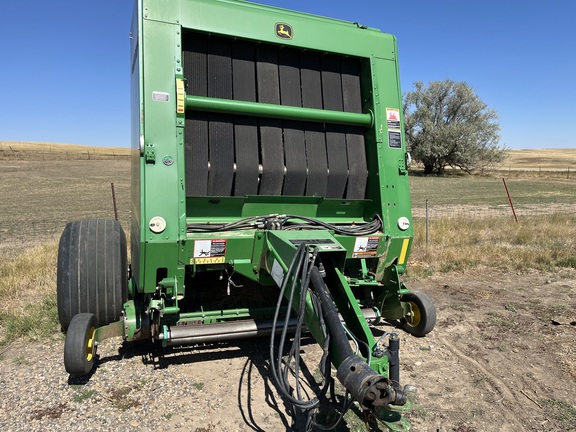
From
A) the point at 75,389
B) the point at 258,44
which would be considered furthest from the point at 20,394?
the point at 258,44

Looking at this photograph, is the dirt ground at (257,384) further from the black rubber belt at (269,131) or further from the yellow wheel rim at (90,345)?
the black rubber belt at (269,131)

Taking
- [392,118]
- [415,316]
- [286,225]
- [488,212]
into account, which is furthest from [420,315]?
[488,212]

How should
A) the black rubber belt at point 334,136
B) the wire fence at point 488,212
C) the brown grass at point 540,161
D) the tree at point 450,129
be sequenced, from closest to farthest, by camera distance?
the black rubber belt at point 334,136, the wire fence at point 488,212, the tree at point 450,129, the brown grass at point 540,161

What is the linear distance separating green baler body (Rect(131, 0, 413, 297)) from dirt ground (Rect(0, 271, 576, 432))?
31.1 inches

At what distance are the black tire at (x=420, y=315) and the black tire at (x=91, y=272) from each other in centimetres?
290

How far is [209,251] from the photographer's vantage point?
3.69m

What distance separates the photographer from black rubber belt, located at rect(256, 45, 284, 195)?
411cm

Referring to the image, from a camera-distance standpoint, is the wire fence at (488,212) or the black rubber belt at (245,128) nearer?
the black rubber belt at (245,128)

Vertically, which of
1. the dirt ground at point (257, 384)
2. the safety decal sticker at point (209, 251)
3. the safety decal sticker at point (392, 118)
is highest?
the safety decal sticker at point (392, 118)

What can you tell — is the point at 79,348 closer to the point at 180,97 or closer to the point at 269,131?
A: the point at 180,97

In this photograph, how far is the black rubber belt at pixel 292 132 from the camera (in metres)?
4.19

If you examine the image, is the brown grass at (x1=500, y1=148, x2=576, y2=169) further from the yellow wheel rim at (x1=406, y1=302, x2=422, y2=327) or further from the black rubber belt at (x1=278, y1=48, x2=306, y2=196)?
the black rubber belt at (x1=278, y1=48, x2=306, y2=196)

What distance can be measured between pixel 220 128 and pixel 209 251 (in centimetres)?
111

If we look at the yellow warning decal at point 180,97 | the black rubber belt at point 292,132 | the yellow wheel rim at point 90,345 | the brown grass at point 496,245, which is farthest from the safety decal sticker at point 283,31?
the brown grass at point 496,245
